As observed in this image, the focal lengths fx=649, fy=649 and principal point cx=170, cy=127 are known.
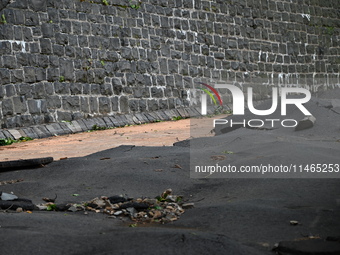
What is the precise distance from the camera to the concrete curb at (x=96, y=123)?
1156cm

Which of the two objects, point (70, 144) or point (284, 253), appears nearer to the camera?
point (284, 253)

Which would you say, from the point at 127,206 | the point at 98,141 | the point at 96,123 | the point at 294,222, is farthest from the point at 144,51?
the point at 294,222

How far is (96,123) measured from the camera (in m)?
12.9

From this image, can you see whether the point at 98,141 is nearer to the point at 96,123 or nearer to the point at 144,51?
the point at 96,123

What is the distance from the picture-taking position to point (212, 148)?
300 inches

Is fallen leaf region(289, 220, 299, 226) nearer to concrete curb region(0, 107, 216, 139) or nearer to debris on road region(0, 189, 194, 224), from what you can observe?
debris on road region(0, 189, 194, 224)

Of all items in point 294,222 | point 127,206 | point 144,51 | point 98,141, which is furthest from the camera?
point 144,51

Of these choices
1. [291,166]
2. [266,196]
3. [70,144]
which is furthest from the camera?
[70,144]

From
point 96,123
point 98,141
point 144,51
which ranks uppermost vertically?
point 144,51

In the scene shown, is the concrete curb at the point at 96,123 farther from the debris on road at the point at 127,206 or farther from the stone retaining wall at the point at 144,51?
the debris on road at the point at 127,206

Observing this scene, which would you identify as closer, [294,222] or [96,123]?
[294,222]

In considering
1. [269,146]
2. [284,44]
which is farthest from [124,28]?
[269,146]

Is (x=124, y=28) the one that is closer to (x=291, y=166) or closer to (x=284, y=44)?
(x=284, y=44)

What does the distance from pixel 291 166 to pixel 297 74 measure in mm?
13303
